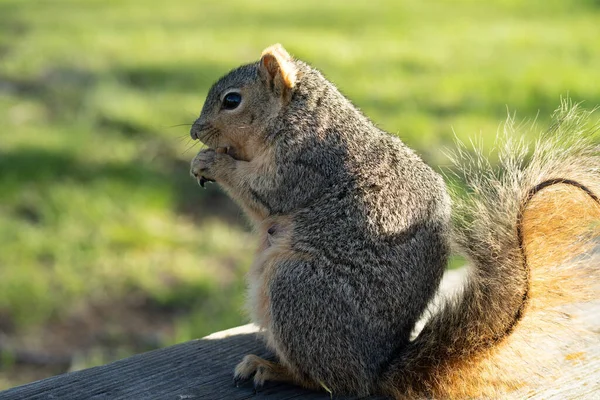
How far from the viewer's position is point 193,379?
1513 millimetres

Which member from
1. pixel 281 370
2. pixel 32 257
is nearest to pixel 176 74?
pixel 32 257

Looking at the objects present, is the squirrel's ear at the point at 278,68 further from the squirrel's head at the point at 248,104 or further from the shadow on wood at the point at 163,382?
the shadow on wood at the point at 163,382

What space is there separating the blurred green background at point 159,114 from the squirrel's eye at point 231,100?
61 cm

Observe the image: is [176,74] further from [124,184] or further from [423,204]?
[423,204]

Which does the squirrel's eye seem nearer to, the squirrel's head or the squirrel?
the squirrel's head

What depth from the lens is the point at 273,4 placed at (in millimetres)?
7898

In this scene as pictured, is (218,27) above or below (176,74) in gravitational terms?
above

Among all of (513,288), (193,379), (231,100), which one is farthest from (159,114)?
(513,288)

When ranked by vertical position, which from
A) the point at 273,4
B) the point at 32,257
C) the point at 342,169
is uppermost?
the point at 273,4

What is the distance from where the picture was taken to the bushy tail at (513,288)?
1471 millimetres

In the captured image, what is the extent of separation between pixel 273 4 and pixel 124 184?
459cm

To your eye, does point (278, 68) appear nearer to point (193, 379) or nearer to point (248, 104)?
point (248, 104)

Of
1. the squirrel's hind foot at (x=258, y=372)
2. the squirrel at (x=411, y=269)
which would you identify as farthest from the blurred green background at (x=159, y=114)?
the squirrel's hind foot at (x=258, y=372)

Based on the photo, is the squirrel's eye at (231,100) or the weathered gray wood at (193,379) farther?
the squirrel's eye at (231,100)
